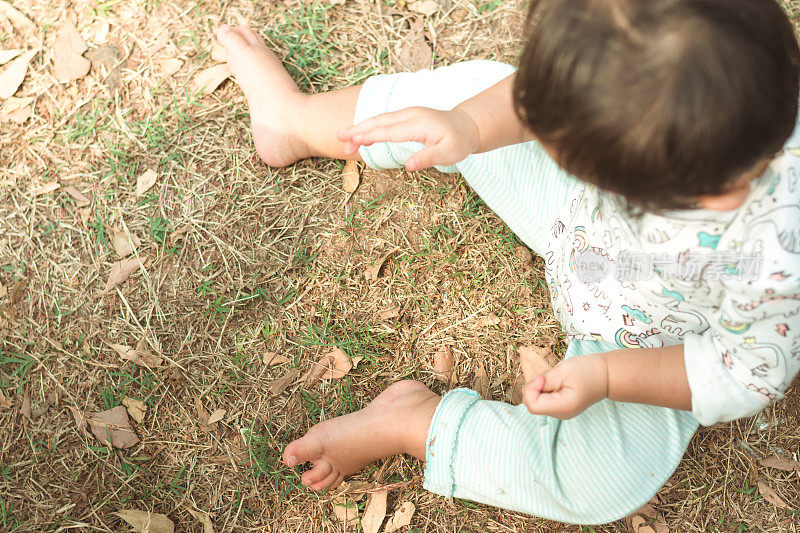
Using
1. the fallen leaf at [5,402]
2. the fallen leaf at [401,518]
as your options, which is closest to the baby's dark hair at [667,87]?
the fallen leaf at [401,518]

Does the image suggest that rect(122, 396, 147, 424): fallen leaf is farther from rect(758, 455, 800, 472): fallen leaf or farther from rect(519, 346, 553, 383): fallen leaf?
rect(758, 455, 800, 472): fallen leaf

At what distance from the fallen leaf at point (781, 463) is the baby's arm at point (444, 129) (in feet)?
4.74

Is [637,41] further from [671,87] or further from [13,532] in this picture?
[13,532]

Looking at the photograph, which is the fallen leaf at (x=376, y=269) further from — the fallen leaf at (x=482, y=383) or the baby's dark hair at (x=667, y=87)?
the baby's dark hair at (x=667, y=87)

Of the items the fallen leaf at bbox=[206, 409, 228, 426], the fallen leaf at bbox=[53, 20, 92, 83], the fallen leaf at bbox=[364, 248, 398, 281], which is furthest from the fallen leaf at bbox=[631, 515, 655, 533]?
the fallen leaf at bbox=[53, 20, 92, 83]

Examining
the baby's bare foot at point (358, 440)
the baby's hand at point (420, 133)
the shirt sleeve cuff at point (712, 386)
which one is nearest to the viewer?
the shirt sleeve cuff at point (712, 386)

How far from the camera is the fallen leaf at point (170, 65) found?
2537 mm

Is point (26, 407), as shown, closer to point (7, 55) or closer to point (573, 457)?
point (7, 55)

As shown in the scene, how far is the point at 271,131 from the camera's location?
232cm

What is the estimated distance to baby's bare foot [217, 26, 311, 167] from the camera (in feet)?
7.58

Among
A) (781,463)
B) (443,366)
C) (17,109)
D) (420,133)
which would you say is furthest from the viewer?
(17,109)

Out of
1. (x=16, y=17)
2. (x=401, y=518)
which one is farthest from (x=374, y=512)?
(x=16, y=17)

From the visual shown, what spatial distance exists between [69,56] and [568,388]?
7.53 ft

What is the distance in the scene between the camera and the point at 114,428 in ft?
7.25
